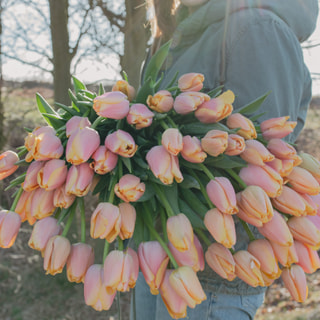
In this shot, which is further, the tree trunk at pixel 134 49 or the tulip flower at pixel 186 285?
the tree trunk at pixel 134 49

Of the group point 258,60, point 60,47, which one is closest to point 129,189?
point 258,60

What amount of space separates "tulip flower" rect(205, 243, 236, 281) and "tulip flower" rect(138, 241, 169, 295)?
8 cm

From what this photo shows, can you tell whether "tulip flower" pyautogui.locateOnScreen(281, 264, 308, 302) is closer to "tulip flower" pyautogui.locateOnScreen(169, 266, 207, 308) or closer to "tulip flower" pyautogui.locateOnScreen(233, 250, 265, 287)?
"tulip flower" pyautogui.locateOnScreen(233, 250, 265, 287)

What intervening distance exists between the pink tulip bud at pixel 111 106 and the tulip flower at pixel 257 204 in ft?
0.77

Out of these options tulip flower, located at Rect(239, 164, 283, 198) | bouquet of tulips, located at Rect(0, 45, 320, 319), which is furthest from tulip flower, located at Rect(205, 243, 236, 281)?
tulip flower, located at Rect(239, 164, 283, 198)

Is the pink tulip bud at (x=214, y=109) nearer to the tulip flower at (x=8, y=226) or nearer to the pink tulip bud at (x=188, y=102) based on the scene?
the pink tulip bud at (x=188, y=102)

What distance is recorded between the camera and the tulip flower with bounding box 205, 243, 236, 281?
0.59 metres

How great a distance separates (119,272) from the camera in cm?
54

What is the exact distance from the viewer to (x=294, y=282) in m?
0.62

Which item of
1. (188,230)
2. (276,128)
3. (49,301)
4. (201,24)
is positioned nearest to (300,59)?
(201,24)

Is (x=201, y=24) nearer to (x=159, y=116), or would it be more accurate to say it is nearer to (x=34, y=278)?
(x=159, y=116)

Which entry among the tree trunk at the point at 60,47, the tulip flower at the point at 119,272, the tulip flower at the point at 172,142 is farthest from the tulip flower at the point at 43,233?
the tree trunk at the point at 60,47

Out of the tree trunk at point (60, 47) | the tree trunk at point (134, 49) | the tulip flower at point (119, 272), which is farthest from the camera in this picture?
the tree trunk at point (60, 47)

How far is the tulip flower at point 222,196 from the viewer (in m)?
0.57
